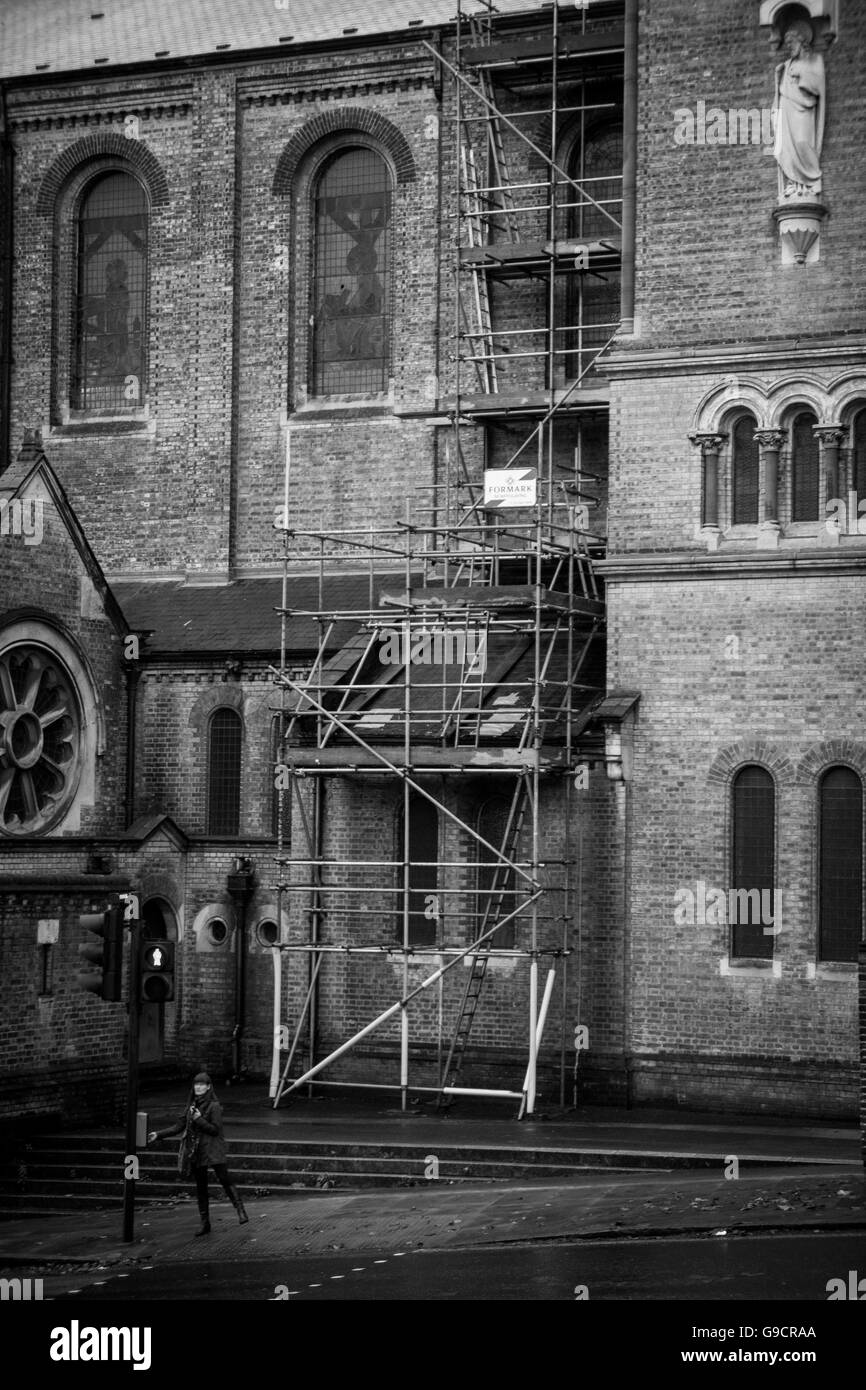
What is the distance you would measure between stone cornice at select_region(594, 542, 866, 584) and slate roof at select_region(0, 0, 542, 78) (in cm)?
938

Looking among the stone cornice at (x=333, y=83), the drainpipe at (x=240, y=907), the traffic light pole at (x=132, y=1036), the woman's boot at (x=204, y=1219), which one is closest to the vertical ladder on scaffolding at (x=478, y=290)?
the stone cornice at (x=333, y=83)

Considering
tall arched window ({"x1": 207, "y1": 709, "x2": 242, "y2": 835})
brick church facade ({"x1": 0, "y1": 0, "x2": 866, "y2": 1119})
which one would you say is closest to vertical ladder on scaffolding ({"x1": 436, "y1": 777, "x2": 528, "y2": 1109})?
brick church facade ({"x1": 0, "y1": 0, "x2": 866, "y2": 1119})

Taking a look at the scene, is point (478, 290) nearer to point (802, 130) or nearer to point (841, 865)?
point (802, 130)

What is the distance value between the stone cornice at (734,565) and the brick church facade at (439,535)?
86mm

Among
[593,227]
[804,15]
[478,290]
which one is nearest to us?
[804,15]

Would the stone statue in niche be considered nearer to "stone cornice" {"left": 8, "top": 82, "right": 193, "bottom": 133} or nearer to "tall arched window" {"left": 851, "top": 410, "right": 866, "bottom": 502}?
"tall arched window" {"left": 851, "top": 410, "right": 866, "bottom": 502}

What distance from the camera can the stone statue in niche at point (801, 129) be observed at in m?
27.7

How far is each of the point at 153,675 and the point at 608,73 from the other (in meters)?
10.5

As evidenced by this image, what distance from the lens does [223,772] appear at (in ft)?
109

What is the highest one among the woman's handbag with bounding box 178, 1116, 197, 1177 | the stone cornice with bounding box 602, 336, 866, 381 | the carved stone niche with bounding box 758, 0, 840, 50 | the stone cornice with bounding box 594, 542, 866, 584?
the carved stone niche with bounding box 758, 0, 840, 50

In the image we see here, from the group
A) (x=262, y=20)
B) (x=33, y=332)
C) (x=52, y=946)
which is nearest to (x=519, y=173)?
(x=262, y=20)

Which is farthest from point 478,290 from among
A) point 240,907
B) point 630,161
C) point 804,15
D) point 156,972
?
point 156,972

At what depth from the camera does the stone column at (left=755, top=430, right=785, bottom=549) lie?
27.7 metres

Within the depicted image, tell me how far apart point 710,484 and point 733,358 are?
5.02ft
